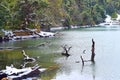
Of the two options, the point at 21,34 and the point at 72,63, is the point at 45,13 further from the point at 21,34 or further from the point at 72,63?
the point at 72,63

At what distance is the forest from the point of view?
94.8m

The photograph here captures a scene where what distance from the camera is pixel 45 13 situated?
12794cm

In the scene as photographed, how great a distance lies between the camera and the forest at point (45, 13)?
311 ft

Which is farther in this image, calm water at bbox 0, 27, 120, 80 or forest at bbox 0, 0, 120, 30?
forest at bbox 0, 0, 120, 30

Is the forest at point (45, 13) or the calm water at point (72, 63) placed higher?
the forest at point (45, 13)

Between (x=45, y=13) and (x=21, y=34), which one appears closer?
(x=21, y=34)

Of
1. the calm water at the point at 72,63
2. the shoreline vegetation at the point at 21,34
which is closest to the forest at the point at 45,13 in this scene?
the shoreline vegetation at the point at 21,34

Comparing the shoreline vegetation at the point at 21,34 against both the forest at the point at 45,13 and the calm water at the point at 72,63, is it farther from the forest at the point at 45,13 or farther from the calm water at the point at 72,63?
the calm water at the point at 72,63

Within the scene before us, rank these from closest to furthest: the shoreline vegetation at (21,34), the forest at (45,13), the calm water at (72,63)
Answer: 1. the calm water at (72,63)
2. the shoreline vegetation at (21,34)
3. the forest at (45,13)

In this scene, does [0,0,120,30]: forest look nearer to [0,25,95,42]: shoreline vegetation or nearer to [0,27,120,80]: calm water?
[0,25,95,42]: shoreline vegetation

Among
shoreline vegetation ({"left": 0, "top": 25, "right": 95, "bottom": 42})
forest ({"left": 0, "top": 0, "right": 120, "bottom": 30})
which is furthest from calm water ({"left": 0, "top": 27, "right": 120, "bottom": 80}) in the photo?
shoreline vegetation ({"left": 0, "top": 25, "right": 95, "bottom": 42})

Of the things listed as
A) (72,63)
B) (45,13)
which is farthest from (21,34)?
(72,63)

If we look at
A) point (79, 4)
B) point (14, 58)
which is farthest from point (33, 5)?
point (79, 4)

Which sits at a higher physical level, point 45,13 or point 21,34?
point 45,13
